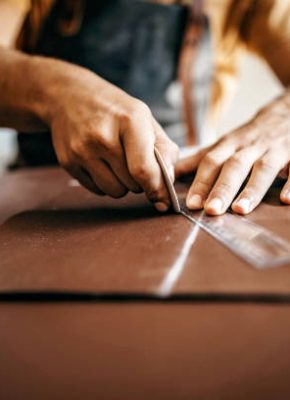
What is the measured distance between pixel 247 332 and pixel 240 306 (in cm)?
3

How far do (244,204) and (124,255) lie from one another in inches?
8.4

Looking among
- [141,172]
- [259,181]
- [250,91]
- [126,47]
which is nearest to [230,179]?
[259,181]

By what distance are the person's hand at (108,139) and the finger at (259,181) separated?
4.3 inches

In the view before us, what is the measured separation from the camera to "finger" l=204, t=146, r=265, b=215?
561mm

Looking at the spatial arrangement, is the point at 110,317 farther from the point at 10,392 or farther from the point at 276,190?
the point at 276,190

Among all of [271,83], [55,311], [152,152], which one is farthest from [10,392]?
[271,83]

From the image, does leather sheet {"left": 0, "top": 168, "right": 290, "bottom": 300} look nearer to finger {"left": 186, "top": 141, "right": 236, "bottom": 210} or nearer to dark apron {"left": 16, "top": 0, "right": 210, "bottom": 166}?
finger {"left": 186, "top": 141, "right": 236, "bottom": 210}

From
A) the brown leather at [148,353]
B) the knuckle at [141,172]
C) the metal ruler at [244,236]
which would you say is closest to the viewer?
the brown leather at [148,353]

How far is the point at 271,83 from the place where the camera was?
Result: 7.78ft

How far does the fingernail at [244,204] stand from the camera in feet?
1.82

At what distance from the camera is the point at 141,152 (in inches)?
21.1

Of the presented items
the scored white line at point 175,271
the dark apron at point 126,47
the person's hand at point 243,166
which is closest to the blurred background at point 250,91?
the dark apron at point 126,47

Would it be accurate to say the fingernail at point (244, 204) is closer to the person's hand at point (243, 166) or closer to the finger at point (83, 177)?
the person's hand at point (243, 166)

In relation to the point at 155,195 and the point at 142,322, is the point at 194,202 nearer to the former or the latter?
the point at 155,195
